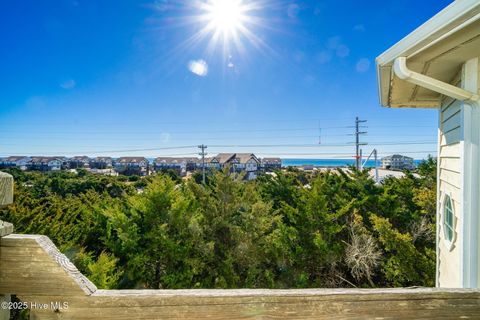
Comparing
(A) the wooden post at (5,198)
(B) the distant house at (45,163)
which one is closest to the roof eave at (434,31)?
(A) the wooden post at (5,198)

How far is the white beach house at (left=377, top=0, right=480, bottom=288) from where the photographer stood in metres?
1.45

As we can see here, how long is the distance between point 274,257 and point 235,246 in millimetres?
1564

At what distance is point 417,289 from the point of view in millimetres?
881

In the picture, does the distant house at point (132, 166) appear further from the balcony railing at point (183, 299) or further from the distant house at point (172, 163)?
the balcony railing at point (183, 299)

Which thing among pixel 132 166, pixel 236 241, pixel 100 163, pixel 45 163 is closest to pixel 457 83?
pixel 236 241

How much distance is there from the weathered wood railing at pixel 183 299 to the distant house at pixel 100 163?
329ft

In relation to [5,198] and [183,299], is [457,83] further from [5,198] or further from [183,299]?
[5,198]

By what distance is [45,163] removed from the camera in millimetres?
79625

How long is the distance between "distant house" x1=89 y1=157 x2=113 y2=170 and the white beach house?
100127mm

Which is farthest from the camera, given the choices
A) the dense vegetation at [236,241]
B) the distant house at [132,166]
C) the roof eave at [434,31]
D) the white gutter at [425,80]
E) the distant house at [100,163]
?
the distant house at [100,163]

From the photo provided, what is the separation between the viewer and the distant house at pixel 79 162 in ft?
297

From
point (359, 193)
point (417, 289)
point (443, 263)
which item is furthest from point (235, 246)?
point (417, 289)

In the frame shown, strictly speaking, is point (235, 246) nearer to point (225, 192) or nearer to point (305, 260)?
point (225, 192)

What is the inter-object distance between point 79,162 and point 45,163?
14399mm
